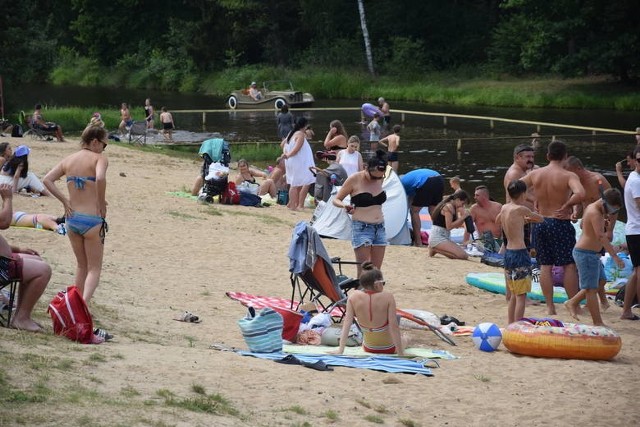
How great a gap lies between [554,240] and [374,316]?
285cm

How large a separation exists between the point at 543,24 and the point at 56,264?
38.4 metres

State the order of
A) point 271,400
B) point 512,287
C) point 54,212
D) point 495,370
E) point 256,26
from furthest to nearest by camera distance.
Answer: point 256,26 < point 54,212 < point 512,287 < point 495,370 < point 271,400

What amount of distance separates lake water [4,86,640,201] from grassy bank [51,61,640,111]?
4.65 feet

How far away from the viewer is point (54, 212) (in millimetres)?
15914

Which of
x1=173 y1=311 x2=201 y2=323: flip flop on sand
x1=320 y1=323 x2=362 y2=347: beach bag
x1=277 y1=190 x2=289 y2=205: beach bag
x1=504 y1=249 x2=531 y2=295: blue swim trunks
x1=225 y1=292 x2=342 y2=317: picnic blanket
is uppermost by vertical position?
x1=504 y1=249 x2=531 y2=295: blue swim trunks

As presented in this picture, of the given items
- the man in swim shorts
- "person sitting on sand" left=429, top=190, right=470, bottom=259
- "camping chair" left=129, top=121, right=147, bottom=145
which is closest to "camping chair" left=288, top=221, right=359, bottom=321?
"person sitting on sand" left=429, top=190, right=470, bottom=259

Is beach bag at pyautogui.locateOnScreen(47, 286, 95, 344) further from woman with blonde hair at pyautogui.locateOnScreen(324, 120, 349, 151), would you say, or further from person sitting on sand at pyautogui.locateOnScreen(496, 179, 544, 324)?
woman with blonde hair at pyautogui.locateOnScreen(324, 120, 349, 151)

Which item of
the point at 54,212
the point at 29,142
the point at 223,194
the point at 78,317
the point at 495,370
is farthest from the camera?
the point at 29,142

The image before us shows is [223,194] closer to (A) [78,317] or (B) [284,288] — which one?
(B) [284,288]

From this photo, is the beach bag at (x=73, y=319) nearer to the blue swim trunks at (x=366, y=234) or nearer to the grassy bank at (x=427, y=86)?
the blue swim trunks at (x=366, y=234)

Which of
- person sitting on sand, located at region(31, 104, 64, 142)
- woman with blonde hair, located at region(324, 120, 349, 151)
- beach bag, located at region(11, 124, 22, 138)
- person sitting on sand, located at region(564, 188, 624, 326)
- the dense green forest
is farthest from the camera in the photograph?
the dense green forest

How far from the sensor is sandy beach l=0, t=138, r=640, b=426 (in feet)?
24.4

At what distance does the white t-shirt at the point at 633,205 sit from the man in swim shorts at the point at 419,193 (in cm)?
554

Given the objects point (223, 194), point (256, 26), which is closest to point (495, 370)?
point (223, 194)
